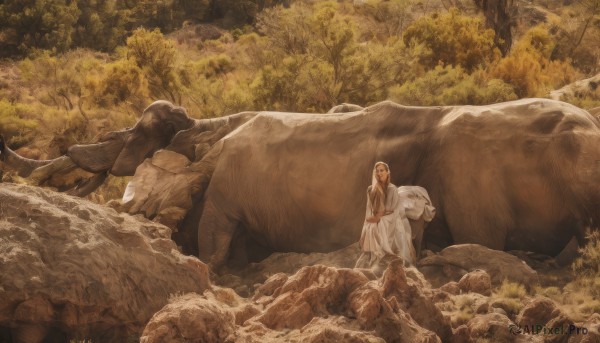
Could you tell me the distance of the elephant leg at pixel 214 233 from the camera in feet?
44.1

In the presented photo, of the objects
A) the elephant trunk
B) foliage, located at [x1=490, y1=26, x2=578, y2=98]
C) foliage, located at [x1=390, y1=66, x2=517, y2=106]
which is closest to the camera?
the elephant trunk

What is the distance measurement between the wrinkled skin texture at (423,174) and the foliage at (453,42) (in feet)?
37.9

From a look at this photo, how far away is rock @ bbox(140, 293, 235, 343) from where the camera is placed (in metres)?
6.46

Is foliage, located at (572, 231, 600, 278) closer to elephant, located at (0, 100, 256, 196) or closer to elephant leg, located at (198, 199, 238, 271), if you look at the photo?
elephant leg, located at (198, 199, 238, 271)

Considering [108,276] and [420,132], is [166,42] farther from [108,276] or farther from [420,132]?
[108,276]

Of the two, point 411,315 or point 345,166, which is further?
point 345,166

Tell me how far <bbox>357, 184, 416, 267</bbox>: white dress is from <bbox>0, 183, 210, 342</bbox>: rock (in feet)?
8.76

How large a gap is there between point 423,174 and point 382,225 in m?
1.71

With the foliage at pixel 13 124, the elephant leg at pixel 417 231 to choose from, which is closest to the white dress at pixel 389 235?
the elephant leg at pixel 417 231

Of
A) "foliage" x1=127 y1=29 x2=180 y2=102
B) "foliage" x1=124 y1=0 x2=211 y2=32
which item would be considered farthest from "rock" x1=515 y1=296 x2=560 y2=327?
"foliage" x1=124 y1=0 x2=211 y2=32

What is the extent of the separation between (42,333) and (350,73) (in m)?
15.4

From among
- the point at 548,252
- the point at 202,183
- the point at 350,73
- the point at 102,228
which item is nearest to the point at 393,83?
the point at 350,73

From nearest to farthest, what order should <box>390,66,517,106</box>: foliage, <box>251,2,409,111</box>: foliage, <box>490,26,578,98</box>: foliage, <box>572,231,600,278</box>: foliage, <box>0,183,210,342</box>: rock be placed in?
<box>0,183,210,342</box>: rock → <box>572,231,600,278</box>: foliage → <box>390,66,517,106</box>: foliage → <box>251,2,409,111</box>: foliage → <box>490,26,578,98</box>: foliage

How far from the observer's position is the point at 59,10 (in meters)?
35.8
